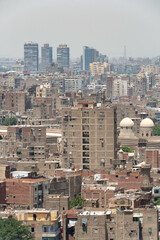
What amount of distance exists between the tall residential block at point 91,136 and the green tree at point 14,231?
31.4 metres

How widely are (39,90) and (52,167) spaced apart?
9213cm

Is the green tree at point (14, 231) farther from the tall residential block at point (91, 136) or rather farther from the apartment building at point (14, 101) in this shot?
the apartment building at point (14, 101)

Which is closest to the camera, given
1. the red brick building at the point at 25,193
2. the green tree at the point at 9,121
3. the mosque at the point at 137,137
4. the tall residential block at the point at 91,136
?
the red brick building at the point at 25,193

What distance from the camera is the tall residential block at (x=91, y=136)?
82.0 meters

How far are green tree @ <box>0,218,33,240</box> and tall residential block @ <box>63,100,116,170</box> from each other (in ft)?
103

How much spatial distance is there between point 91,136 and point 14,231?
108ft

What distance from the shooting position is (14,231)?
4966 cm

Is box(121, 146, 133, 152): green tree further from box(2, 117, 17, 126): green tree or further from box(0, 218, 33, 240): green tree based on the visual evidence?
box(0, 218, 33, 240): green tree

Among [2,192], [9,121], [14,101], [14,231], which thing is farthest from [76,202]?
[14,101]

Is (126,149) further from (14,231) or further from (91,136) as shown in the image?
(14,231)

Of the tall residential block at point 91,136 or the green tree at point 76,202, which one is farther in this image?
the tall residential block at point 91,136

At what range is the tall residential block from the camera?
82000mm

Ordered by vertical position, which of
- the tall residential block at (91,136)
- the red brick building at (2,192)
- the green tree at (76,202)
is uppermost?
the tall residential block at (91,136)

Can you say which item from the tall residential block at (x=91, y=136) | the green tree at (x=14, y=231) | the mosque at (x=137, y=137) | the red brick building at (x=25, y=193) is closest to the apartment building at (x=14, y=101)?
the mosque at (x=137, y=137)
